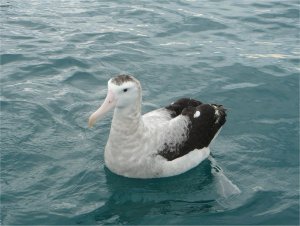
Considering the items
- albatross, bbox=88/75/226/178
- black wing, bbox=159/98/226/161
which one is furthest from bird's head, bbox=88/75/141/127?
black wing, bbox=159/98/226/161

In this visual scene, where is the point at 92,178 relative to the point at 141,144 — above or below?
below

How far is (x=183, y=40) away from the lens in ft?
48.4

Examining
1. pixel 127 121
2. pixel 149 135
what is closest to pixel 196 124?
pixel 149 135

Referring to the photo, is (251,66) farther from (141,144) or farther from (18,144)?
(18,144)

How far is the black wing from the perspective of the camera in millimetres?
8898

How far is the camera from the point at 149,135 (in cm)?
866

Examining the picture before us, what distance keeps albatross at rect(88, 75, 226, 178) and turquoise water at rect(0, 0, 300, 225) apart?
24 cm

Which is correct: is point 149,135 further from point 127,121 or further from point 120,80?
point 120,80

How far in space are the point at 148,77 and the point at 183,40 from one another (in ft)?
9.38

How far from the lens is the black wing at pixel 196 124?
350 inches

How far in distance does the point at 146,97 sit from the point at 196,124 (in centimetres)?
245

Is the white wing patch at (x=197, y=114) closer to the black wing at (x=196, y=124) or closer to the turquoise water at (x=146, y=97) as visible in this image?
the black wing at (x=196, y=124)

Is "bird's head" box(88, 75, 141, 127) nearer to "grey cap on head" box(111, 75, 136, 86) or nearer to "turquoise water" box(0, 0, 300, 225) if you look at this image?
"grey cap on head" box(111, 75, 136, 86)

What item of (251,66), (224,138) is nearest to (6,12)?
(251,66)
